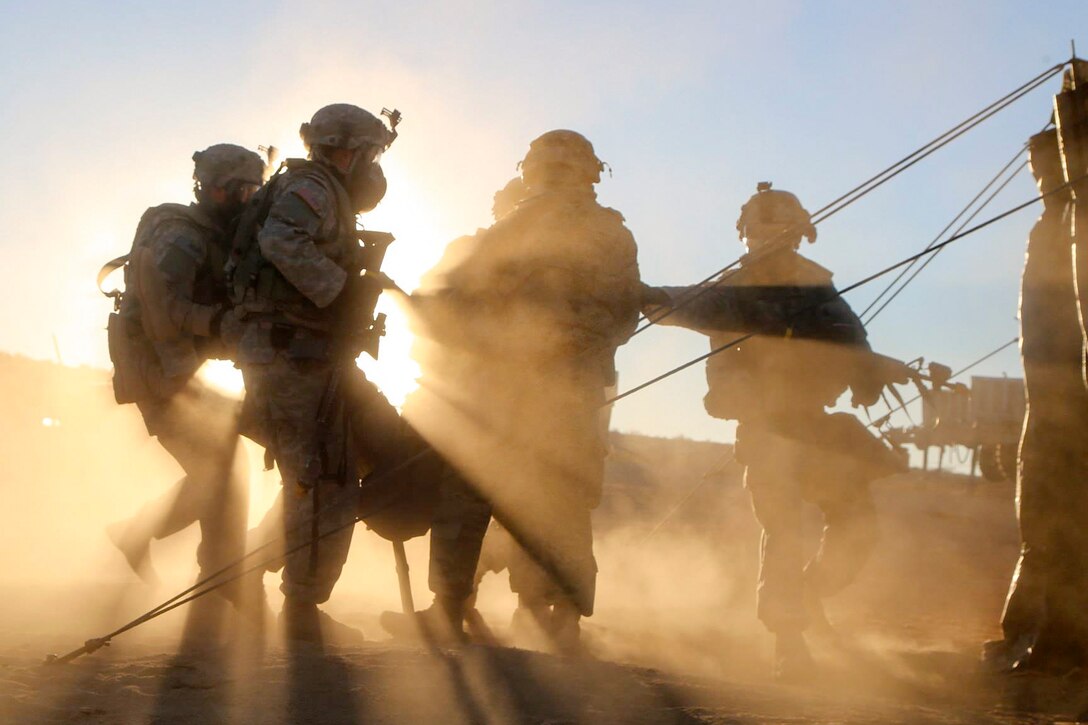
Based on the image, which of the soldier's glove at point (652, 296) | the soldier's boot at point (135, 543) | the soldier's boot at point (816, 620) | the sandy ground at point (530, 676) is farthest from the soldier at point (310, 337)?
the soldier's boot at point (816, 620)

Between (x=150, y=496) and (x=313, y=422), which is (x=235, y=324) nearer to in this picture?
(x=313, y=422)

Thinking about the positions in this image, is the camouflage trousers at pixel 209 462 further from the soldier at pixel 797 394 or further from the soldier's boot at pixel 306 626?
the soldier at pixel 797 394

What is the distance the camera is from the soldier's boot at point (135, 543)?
673 centimetres

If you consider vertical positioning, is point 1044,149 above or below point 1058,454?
above

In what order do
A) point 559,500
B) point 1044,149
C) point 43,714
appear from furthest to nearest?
point 1044,149 → point 559,500 → point 43,714

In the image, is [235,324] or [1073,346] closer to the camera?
[235,324]

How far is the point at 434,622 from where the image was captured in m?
6.41

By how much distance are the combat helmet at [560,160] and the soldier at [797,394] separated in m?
0.96

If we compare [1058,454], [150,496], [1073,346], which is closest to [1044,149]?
[1073,346]

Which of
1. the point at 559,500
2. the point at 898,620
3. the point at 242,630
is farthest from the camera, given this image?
the point at 898,620

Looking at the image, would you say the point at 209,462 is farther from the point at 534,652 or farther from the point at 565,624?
the point at 534,652

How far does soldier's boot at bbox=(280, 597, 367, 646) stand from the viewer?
5.62 metres

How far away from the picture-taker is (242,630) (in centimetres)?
575

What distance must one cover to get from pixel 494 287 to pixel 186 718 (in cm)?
323
